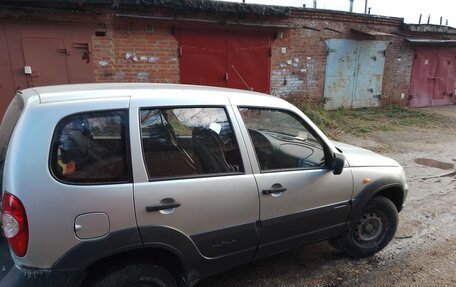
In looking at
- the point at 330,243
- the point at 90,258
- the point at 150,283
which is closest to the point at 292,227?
the point at 330,243

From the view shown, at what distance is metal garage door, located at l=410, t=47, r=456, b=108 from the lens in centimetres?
1347

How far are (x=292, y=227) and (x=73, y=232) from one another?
5.41 feet

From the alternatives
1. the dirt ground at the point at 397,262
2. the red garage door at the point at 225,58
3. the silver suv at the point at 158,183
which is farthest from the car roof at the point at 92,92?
the red garage door at the point at 225,58

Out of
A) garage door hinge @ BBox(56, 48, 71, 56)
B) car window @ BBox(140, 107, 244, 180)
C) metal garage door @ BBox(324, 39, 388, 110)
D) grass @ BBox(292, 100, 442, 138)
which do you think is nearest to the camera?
car window @ BBox(140, 107, 244, 180)

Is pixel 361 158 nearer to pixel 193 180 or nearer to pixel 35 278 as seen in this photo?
pixel 193 180

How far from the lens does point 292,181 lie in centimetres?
282

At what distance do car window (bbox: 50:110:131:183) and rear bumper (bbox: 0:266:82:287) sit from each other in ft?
1.69

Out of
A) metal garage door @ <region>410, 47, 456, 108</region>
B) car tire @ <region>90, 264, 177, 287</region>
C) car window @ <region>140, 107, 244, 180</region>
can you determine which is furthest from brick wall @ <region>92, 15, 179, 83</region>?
metal garage door @ <region>410, 47, 456, 108</region>

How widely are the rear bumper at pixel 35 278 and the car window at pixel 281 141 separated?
1.49 m

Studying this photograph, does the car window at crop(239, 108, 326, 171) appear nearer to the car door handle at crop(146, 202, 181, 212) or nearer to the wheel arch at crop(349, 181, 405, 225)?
the wheel arch at crop(349, 181, 405, 225)

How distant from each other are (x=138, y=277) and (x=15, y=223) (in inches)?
30.1

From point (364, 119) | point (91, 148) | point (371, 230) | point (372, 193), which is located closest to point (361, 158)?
point (372, 193)

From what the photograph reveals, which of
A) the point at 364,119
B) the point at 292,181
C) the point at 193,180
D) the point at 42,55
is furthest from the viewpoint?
the point at 364,119

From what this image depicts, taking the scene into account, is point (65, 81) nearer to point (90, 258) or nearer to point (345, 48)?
point (90, 258)
